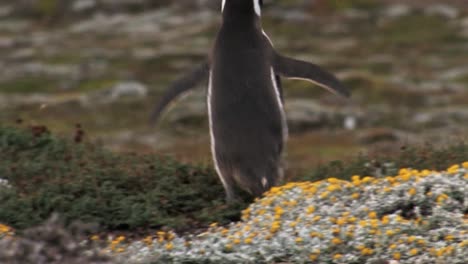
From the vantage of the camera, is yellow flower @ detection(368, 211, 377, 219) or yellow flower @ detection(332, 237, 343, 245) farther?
yellow flower @ detection(368, 211, 377, 219)

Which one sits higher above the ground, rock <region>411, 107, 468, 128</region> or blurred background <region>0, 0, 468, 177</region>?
blurred background <region>0, 0, 468, 177</region>

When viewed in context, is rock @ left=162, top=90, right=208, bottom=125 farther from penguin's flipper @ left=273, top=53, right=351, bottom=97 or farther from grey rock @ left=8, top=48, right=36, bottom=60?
penguin's flipper @ left=273, top=53, right=351, bottom=97

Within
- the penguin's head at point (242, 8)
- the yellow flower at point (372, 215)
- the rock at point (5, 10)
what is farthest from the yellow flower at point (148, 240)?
the rock at point (5, 10)

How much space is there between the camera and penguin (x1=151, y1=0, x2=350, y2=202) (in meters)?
11.7

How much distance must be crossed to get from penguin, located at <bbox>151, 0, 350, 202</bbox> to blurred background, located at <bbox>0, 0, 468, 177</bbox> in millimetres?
13341

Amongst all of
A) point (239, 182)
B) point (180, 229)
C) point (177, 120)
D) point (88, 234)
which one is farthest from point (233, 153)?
point (177, 120)

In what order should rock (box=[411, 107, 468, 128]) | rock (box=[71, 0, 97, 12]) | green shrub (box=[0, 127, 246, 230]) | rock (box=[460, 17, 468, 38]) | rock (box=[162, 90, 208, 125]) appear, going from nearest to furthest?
green shrub (box=[0, 127, 246, 230])
rock (box=[411, 107, 468, 128])
rock (box=[162, 90, 208, 125])
rock (box=[460, 17, 468, 38])
rock (box=[71, 0, 97, 12])

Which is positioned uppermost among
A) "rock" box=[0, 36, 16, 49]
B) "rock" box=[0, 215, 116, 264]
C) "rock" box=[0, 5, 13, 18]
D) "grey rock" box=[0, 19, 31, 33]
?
"rock" box=[0, 5, 13, 18]

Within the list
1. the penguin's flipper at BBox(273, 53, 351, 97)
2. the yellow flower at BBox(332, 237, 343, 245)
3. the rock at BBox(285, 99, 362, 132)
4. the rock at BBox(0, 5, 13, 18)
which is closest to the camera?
the yellow flower at BBox(332, 237, 343, 245)

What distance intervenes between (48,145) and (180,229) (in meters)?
4.13

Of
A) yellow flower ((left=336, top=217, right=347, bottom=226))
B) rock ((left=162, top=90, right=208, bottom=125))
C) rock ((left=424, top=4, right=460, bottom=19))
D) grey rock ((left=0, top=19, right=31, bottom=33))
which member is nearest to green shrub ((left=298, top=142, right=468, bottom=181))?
yellow flower ((left=336, top=217, right=347, bottom=226))

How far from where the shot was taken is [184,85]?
12.9 meters

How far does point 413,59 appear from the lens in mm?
67438

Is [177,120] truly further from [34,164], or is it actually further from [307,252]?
[307,252]
